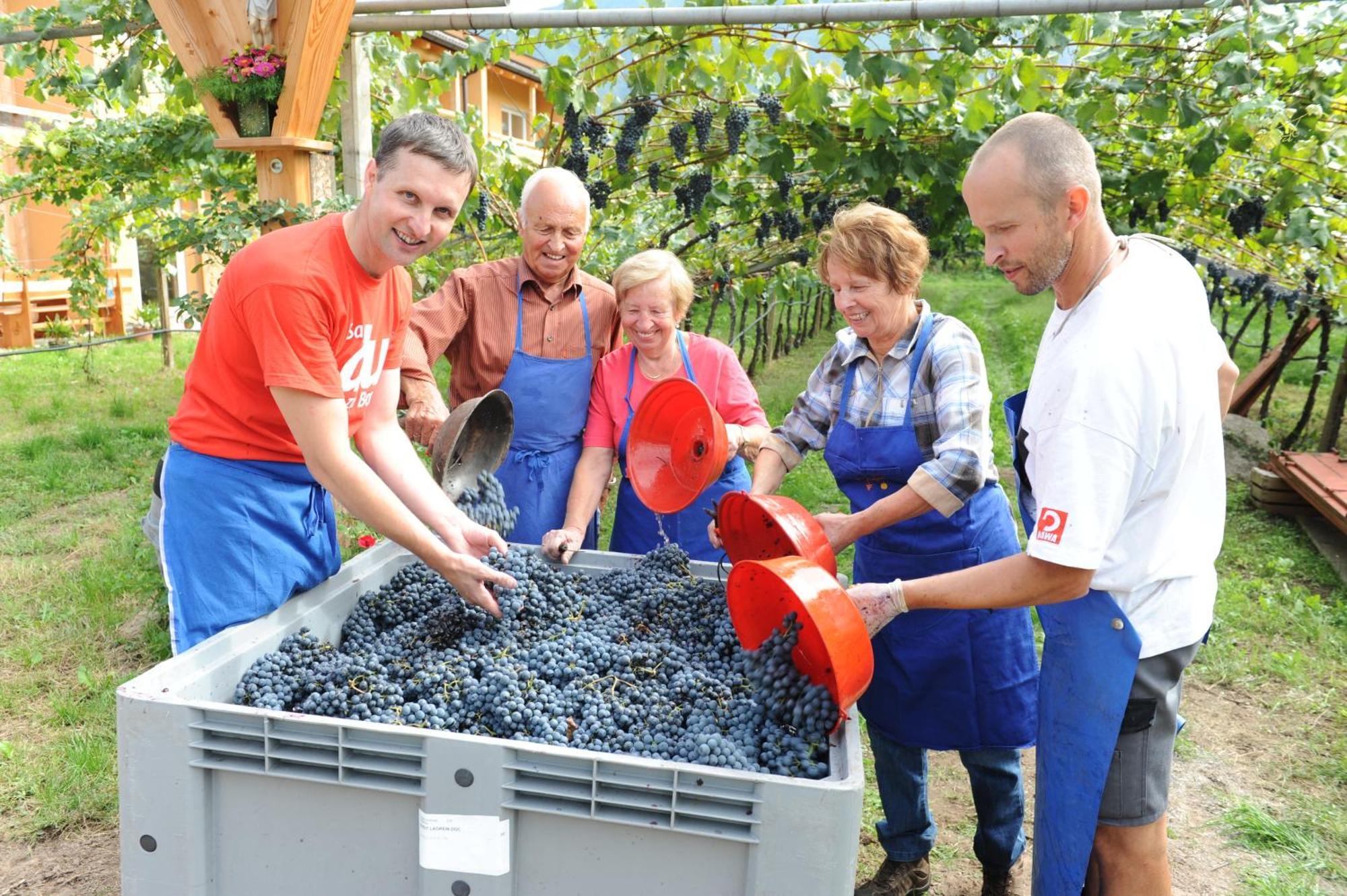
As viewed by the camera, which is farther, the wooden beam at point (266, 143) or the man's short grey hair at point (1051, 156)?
the wooden beam at point (266, 143)

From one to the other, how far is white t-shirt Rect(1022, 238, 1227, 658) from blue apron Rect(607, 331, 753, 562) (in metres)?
1.22

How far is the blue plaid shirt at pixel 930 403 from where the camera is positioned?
2.10m

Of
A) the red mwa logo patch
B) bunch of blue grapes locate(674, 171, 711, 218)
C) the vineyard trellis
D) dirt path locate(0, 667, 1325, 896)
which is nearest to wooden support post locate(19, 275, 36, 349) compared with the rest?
the vineyard trellis

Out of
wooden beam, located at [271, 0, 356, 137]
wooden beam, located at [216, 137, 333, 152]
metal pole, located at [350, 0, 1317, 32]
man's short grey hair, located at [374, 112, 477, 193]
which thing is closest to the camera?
man's short grey hair, located at [374, 112, 477, 193]

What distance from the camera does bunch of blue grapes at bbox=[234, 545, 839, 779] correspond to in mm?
1596

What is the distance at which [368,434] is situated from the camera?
87.0 inches

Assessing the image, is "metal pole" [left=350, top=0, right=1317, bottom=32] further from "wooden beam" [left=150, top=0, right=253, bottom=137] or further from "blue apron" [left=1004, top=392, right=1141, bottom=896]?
"blue apron" [left=1004, top=392, right=1141, bottom=896]

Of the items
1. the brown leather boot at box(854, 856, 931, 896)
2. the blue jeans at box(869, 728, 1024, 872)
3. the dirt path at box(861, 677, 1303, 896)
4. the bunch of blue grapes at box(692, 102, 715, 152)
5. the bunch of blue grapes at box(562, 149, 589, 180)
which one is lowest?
the dirt path at box(861, 677, 1303, 896)

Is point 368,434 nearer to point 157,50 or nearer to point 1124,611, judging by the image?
point 1124,611

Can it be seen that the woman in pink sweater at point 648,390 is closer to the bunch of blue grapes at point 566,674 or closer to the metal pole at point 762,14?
the bunch of blue grapes at point 566,674

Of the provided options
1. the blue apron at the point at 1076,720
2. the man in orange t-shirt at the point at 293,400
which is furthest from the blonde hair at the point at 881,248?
the man in orange t-shirt at the point at 293,400

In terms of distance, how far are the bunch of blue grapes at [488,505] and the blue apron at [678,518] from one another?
46 centimetres

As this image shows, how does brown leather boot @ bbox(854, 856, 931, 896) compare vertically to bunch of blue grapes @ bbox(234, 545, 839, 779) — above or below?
below

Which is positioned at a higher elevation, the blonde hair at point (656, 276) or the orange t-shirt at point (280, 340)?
the blonde hair at point (656, 276)
